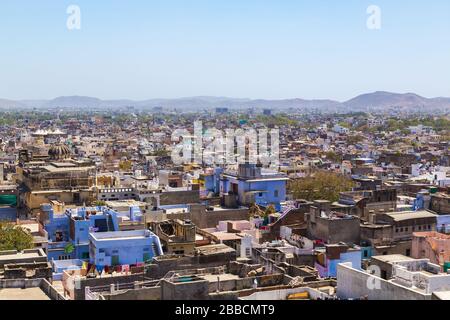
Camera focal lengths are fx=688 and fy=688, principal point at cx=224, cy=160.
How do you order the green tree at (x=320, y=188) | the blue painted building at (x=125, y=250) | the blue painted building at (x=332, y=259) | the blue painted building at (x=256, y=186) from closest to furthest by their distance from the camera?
the blue painted building at (x=332, y=259) → the blue painted building at (x=125, y=250) → the blue painted building at (x=256, y=186) → the green tree at (x=320, y=188)

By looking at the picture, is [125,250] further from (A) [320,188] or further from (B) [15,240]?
(A) [320,188]

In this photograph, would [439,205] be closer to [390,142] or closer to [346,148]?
[346,148]

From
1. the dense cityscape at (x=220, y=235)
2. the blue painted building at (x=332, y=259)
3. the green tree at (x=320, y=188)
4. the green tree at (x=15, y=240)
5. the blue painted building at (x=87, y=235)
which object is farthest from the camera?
the green tree at (x=320, y=188)

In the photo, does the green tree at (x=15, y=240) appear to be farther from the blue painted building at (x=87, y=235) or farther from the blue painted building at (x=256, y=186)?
the blue painted building at (x=256, y=186)

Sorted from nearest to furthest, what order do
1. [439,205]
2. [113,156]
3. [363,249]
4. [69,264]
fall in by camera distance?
[69,264] < [363,249] < [439,205] < [113,156]

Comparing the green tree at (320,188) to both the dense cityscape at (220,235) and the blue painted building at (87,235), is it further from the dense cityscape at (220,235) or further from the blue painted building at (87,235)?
the blue painted building at (87,235)

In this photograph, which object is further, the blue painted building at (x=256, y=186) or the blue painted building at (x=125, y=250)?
the blue painted building at (x=256, y=186)

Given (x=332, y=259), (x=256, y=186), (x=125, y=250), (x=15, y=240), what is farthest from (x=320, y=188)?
(x=15, y=240)

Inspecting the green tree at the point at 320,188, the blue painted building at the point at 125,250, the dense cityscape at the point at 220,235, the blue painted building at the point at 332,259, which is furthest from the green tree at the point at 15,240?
the green tree at the point at 320,188
